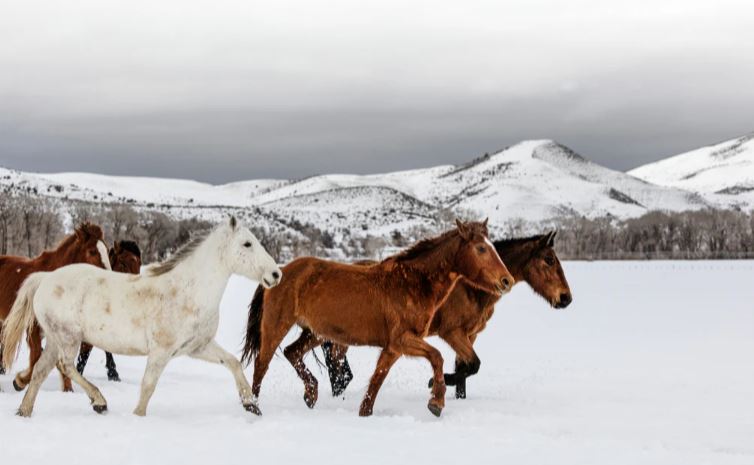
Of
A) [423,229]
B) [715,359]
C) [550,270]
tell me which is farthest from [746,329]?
[423,229]

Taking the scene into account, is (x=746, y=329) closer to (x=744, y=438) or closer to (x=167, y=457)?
(x=744, y=438)

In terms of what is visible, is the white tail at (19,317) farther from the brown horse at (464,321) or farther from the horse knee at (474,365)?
the horse knee at (474,365)

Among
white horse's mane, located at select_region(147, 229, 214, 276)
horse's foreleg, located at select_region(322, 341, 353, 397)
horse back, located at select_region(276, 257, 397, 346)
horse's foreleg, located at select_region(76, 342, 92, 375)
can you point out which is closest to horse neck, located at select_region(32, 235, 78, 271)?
horse's foreleg, located at select_region(76, 342, 92, 375)

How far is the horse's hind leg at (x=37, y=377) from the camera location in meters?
6.35

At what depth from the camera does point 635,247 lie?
4289 inches

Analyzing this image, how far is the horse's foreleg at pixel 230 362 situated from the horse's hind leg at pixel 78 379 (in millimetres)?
837

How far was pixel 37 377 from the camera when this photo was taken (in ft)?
21.0

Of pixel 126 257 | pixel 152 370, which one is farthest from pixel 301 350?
pixel 126 257

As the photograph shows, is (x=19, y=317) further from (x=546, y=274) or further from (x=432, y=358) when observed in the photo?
(x=546, y=274)

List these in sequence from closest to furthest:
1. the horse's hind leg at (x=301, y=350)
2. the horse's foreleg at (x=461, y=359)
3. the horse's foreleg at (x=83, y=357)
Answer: the horse's hind leg at (x=301, y=350) < the horse's foreleg at (x=461, y=359) < the horse's foreleg at (x=83, y=357)

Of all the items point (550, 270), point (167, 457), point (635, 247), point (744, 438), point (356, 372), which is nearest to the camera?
point (167, 457)

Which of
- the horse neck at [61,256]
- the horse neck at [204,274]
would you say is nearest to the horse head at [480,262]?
the horse neck at [204,274]

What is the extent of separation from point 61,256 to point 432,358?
4.78 meters

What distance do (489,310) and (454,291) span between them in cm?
52
